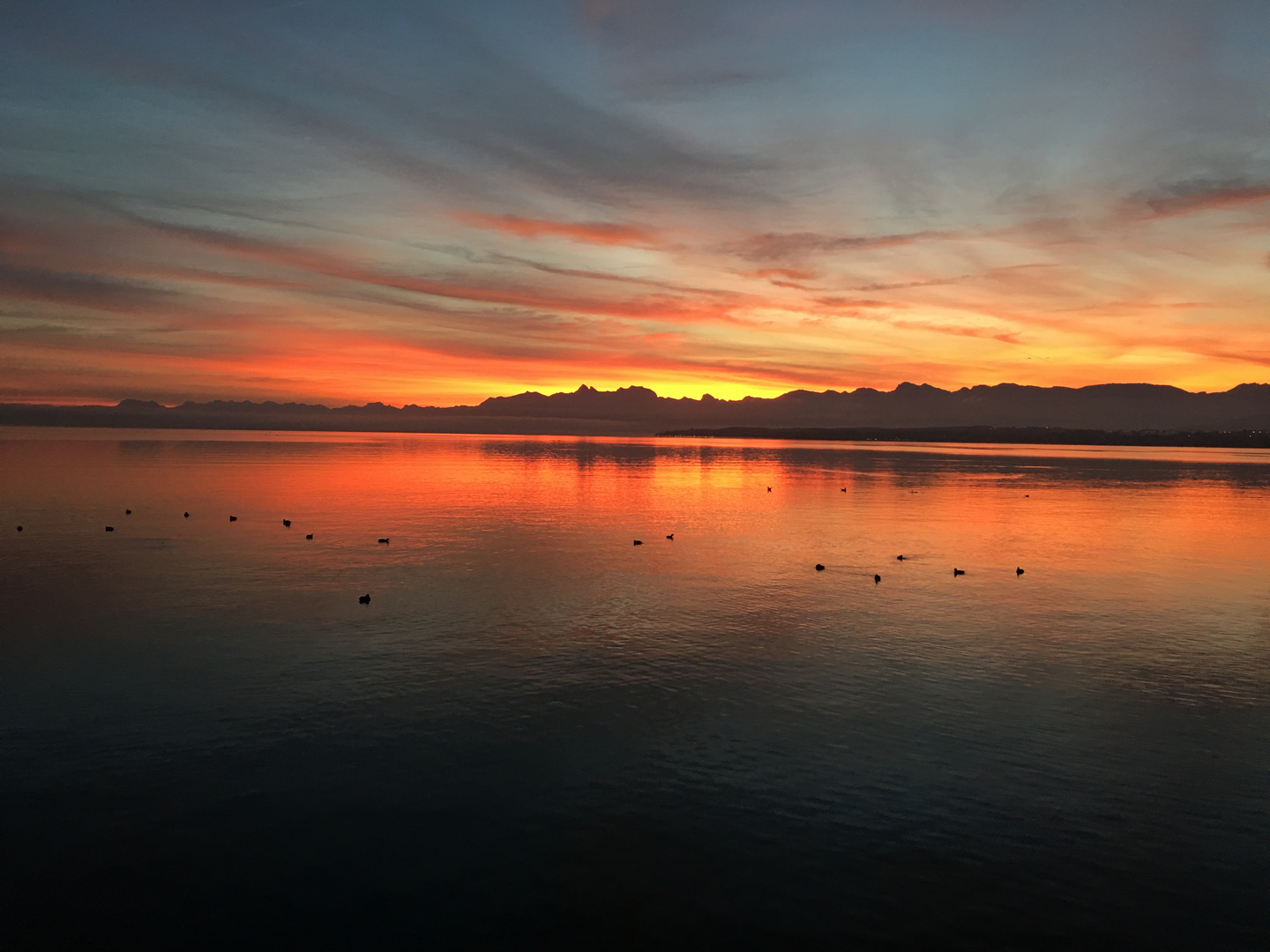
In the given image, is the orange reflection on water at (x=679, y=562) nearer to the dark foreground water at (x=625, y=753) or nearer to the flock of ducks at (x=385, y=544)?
the dark foreground water at (x=625, y=753)

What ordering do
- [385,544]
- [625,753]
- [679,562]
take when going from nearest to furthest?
[625,753] → [679,562] → [385,544]

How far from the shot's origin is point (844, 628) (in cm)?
3572

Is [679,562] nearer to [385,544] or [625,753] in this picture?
[385,544]

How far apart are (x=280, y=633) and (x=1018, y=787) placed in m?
27.8

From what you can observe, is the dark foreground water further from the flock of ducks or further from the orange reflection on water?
the flock of ducks

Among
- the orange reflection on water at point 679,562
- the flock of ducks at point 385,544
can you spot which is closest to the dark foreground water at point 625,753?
the orange reflection on water at point 679,562

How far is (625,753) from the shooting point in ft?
71.8

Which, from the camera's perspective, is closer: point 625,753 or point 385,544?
point 625,753

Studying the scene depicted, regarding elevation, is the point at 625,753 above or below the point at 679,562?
above

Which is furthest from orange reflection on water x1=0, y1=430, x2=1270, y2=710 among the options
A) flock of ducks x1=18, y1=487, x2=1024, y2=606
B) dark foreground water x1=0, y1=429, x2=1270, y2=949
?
flock of ducks x1=18, y1=487, x2=1024, y2=606

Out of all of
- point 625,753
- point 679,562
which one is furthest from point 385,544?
point 625,753

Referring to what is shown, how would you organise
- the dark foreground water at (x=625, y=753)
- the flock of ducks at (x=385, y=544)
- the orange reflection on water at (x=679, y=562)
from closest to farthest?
the dark foreground water at (x=625, y=753) → the orange reflection on water at (x=679, y=562) → the flock of ducks at (x=385, y=544)

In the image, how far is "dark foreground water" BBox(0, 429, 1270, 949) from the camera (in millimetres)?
15289

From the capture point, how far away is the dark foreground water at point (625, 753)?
15289mm
